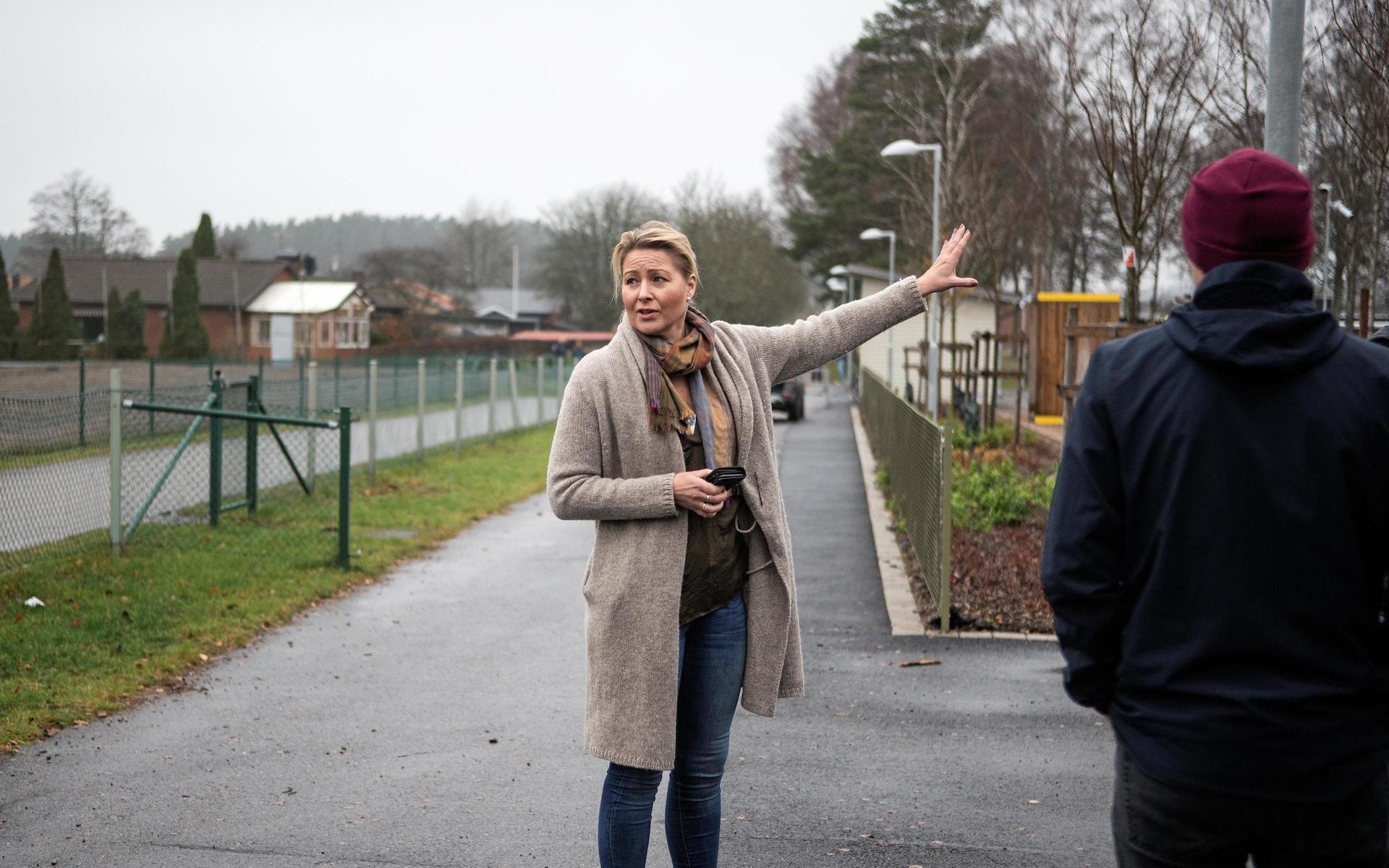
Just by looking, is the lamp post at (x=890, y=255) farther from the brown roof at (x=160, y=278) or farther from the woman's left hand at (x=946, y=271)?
the brown roof at (x=160, y=278)

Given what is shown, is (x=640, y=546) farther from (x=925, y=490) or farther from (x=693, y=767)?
(x=925, y=490)

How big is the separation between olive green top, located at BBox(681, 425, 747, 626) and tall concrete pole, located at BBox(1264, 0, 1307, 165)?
375 centimetres

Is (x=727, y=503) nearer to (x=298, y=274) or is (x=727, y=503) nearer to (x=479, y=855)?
(x=479, y=855)

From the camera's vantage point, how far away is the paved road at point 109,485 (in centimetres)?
912

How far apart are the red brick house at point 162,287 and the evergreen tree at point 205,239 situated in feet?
10.9

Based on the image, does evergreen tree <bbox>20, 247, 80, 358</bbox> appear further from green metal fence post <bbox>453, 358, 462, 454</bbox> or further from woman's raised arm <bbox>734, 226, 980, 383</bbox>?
woman's raised arm <bbox>734, 226, 980, 383</bbox>

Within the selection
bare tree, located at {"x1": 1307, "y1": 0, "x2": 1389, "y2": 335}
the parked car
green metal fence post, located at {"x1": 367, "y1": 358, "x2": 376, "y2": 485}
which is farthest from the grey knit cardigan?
the parked car

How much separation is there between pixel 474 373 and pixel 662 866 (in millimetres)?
22517

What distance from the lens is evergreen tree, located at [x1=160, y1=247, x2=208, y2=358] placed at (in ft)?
182

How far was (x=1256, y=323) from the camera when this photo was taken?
83.1 inches

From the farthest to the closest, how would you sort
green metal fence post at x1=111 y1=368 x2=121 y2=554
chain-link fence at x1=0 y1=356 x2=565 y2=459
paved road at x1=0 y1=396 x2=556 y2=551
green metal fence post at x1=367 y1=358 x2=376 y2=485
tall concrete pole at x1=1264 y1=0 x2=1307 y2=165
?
green metal fence post at x1=367 y1=358 x2=376 y2=485
chain-link fence at x1=0 y1=356 x2=565 y2=459
green metal fence post at x1=111 y1=368 x2=121 y2=554
paved road at x1=0 y1=396 x2=556 y2=551
tall concrete pole at x1=1264 y1=0 x2=1307 y2=165

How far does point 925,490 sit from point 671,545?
21.2ft

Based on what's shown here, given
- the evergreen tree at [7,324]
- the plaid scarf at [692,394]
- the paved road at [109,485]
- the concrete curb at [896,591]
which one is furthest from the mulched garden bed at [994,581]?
the evergreen tree at [7,324]

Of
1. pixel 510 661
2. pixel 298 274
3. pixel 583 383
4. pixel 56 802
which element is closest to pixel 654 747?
pixel 583 383
